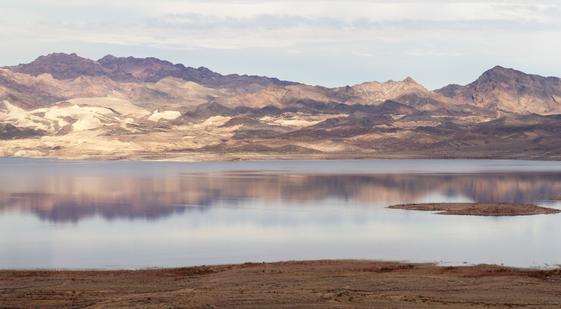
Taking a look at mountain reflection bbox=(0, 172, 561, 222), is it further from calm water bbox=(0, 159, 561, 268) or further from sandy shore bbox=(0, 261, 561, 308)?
sandy shore bbox=(0, 261, 561, 308)

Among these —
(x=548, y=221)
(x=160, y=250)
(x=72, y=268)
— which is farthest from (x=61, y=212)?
(x=548, y=221)

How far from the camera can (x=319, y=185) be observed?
137 m

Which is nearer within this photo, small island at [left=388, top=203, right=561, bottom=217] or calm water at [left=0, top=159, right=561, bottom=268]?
calm water at [left=0, top=159, right=561, bottom=268]

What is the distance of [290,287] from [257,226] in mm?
34274

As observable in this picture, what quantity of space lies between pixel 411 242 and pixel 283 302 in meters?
28.1

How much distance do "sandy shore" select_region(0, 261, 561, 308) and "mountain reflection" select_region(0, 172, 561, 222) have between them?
121ft

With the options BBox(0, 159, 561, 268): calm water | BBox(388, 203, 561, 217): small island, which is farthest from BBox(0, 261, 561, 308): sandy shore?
BBox(388, 203, 561, 217): small island

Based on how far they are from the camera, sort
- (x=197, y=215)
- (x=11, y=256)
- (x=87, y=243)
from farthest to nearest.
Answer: (x=197, y=215)
(x=87, y=243)
(x=11, y=256)

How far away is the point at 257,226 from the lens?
7675 cm

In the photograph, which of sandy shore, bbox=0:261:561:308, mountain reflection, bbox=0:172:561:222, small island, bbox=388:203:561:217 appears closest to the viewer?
sandy shore, bbox=0:261:561:308

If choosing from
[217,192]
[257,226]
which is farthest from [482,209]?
[217,192]

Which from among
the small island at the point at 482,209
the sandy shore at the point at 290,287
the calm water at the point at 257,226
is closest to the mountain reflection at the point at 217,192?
the calm water at the point at 257,226

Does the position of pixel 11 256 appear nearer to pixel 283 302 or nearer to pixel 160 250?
pixel 160 250

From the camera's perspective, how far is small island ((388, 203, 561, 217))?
88562 millimetres
